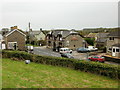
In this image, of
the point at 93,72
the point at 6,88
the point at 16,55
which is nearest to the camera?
the point at 6,88

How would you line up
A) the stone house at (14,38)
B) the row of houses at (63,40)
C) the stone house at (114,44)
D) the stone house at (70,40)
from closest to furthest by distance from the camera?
1. the stone house at (114,44)
2. the row of houses at (63,40)
3. the stone house at (14,38)
4. the stone house at (70,40)

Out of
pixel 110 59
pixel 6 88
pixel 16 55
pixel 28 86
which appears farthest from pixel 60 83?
pixel 110 59

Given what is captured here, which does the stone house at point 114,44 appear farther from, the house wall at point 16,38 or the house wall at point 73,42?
the house wall at point 16,38

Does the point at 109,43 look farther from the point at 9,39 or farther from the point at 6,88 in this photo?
the point at 6,88

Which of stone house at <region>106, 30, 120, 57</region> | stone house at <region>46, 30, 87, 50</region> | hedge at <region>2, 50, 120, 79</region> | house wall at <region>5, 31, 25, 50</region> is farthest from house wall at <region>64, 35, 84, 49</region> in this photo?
hedge at <region>2, 50, 120, 79</region>

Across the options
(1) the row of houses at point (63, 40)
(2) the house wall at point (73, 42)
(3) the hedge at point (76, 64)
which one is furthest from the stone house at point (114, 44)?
(3) the hedge at point (76, 64)

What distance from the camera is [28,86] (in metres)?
12.3

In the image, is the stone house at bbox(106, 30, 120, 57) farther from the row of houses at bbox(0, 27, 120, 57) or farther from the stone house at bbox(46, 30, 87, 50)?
the stone house at bbox(46, 30, 87, 50)

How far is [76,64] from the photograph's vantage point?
67.9ft

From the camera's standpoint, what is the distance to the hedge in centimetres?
1703

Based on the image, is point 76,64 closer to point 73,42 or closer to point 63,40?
point 73,42

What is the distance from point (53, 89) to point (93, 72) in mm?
8541

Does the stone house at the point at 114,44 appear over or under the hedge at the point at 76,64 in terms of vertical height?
over

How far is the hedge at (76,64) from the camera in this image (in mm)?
17033
